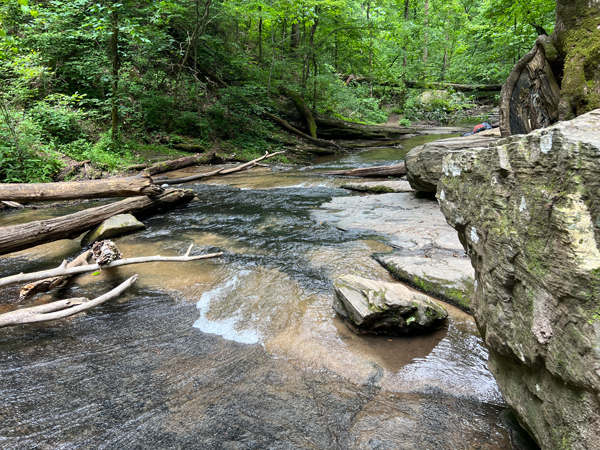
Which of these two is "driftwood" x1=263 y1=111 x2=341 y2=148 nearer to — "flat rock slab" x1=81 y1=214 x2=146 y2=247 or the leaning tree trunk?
"flat rock slab" x1=81 y1=214 x2=146 y2=247

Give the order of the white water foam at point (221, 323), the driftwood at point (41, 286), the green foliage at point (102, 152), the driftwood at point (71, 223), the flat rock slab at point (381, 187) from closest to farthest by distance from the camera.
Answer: the white water foam at point (221, 323) → the driftwood at point (41, 286) → the driftwood at point (71, 223) → the flat rock slab at point (381, 187) → the green foliage at point (102, 152)

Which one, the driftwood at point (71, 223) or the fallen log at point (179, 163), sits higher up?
the fallen log at point (179, 163)

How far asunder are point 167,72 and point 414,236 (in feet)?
46.6

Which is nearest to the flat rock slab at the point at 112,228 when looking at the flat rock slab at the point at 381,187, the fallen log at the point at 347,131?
the flat rock slab at the point at 381,187

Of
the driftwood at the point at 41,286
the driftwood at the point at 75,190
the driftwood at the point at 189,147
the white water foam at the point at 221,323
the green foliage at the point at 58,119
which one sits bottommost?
the white water foam at the point at 221,323

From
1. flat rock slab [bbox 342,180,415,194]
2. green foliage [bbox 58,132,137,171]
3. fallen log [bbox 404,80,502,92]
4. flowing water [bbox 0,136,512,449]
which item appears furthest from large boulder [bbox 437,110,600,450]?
fallen log [bbox 404,80,502,92]

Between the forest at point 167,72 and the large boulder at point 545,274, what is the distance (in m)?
9.18

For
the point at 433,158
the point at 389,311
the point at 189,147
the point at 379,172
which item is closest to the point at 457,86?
the point at 379,172

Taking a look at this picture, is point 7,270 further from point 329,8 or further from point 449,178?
point 329,8

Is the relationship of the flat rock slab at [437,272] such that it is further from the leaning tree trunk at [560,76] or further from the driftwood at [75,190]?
the driftwood at [75,190]

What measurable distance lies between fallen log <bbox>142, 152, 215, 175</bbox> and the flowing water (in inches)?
259

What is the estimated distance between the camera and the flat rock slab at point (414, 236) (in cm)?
376

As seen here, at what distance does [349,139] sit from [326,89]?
2932 millimetres

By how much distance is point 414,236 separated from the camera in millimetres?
5219
